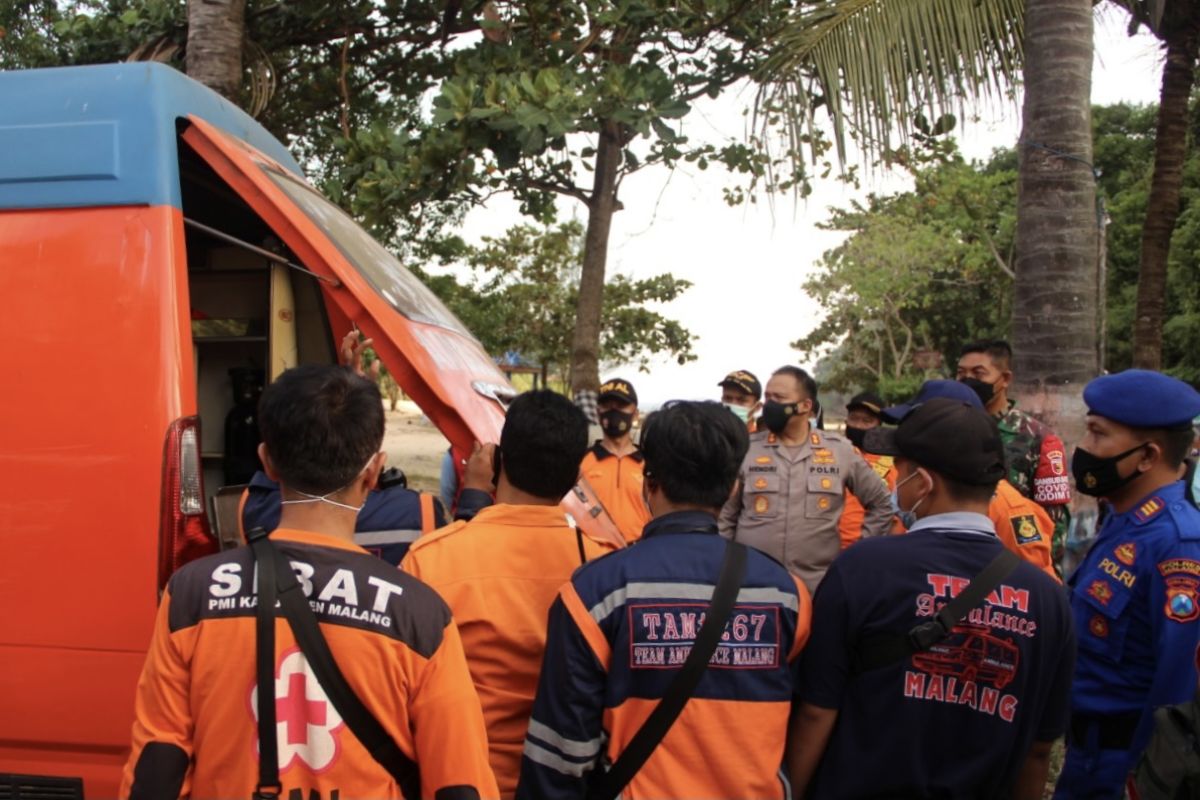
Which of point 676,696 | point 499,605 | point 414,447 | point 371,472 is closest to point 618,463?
point 499,605

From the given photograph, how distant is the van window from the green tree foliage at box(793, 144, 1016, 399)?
20.7 m

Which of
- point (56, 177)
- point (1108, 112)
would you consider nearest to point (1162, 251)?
point (56, 177)

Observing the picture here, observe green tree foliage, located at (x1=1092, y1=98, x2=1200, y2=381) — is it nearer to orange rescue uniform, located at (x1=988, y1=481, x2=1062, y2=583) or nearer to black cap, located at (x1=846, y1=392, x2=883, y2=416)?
black cap, located at (x1=846, y1=392, x2=883, y2=416)

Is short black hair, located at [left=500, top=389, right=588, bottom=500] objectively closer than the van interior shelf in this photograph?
Yes

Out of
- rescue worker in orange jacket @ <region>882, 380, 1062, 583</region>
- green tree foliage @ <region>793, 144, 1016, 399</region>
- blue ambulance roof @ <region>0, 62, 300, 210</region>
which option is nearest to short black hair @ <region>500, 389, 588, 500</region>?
blue ambulance roof @ <region>0, 62, 300, 210</region>

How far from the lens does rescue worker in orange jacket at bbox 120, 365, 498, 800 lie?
157 centimetres

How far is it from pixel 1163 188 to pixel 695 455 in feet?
27.1

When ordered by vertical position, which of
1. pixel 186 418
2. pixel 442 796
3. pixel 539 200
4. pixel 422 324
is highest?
pixel 539 200

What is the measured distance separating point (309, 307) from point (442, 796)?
3.11 metres

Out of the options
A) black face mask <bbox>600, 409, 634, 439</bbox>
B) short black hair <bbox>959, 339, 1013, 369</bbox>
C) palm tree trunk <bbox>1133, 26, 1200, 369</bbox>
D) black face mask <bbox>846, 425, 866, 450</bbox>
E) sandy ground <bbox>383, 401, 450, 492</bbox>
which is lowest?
sandy ground <bbox>383, 401, 450, 492</bbox>

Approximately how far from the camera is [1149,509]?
2.50 meters

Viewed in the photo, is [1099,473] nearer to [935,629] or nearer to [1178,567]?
[1178,567]

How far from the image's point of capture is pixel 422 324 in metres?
3.22

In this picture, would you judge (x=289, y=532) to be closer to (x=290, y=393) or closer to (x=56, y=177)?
(x=290, y=393)
